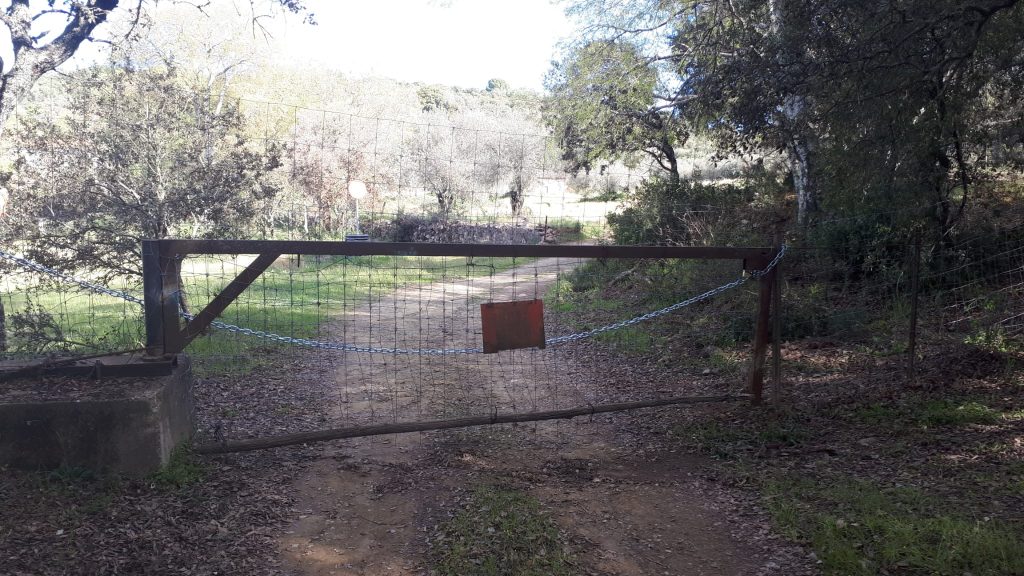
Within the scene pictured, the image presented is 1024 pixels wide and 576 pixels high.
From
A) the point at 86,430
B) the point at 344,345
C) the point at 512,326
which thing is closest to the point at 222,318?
the point at 344,345

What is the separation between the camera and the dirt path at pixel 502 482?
13.6 ft

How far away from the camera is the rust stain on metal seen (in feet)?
18.5

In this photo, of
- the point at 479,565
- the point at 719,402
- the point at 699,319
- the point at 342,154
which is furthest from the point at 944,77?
the point at 342,154

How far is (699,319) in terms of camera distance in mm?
9836

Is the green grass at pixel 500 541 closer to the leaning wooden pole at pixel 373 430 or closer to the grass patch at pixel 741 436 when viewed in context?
the leaning wooden pole at pixel 373 430

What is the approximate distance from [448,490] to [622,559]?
4.62 feet

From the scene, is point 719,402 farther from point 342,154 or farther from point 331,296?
point 342,154

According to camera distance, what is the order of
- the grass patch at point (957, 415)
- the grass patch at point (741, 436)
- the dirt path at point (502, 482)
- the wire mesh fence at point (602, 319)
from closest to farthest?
the dirt path at point (502, 482) → the grass patch at point (741, 436) → the grass patch at point (957, 415) → the wire mesh fence at point (602, 319)

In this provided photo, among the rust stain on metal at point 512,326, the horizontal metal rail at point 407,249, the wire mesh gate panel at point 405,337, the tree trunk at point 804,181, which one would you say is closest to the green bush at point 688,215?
the tree trunk at point 804,181

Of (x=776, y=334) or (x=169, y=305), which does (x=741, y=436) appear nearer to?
(x=776, y=334)

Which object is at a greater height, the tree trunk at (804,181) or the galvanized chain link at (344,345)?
the tree trunk at (804,181)

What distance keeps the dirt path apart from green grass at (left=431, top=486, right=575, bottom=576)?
0.39ft

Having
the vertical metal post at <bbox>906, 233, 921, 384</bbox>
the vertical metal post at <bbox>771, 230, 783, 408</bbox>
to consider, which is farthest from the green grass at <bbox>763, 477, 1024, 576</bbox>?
the vertical metal post at <bbox>906, 233, 921, 384</bbox>

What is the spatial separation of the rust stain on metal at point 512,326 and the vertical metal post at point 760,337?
80.8 inches
